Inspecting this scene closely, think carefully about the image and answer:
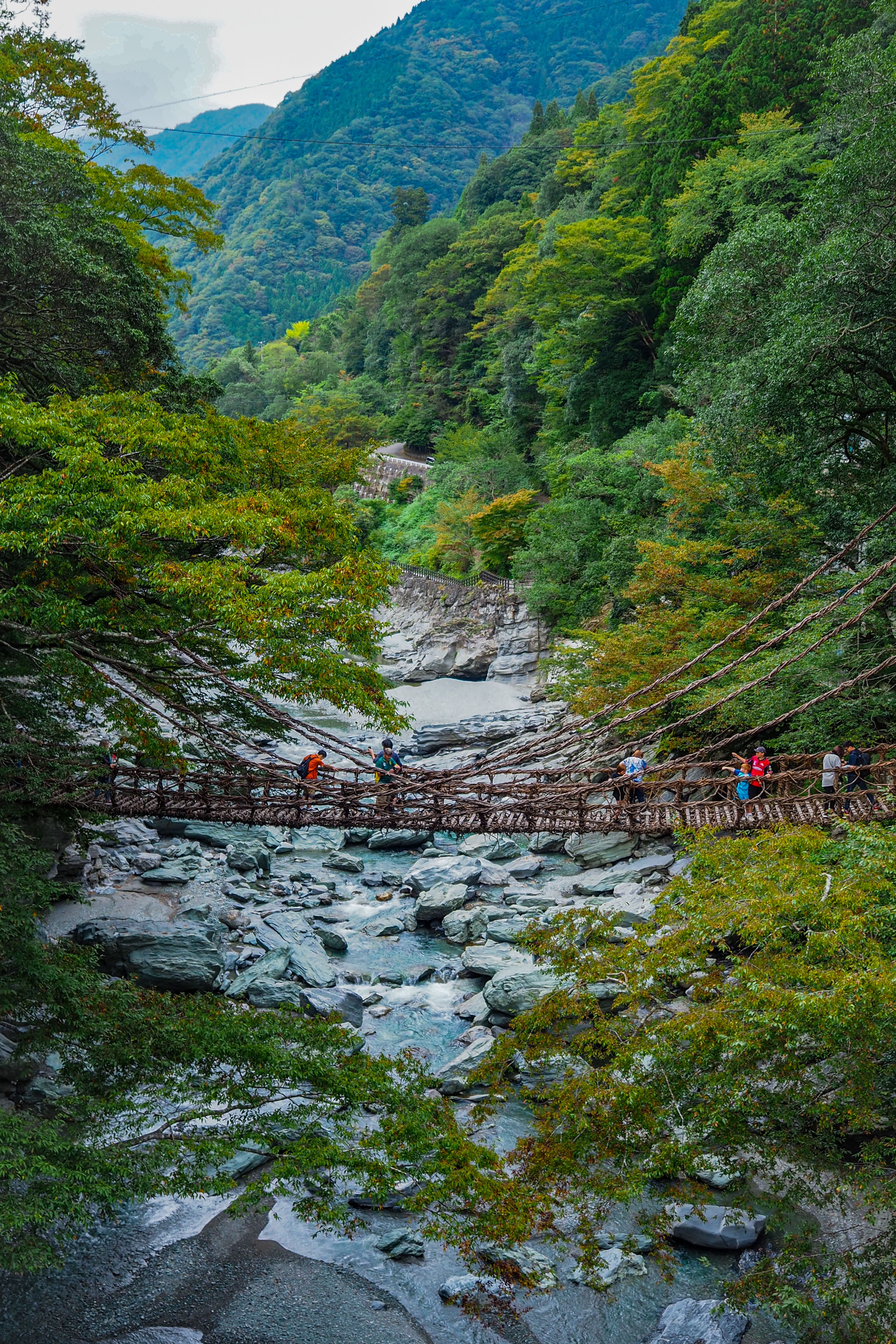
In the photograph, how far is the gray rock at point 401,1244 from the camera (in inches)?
191

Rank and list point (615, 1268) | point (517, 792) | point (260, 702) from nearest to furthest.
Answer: point (615, 1268), point (260, 702), point (517, 792)

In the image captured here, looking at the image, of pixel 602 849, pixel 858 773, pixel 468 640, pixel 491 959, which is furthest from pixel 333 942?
pixel 468 640

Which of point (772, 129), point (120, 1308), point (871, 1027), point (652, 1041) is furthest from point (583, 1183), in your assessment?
point (772, 129)

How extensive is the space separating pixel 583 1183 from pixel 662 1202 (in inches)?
49.8

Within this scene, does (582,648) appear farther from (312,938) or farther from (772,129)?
(772,129)

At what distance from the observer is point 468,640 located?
62.0ft

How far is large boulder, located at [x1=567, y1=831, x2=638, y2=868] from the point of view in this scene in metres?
9.65

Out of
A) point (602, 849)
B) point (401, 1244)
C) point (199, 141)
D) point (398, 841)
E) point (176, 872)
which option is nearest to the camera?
point (401, 1244)

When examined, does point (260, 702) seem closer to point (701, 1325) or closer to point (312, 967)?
point (312, 967)

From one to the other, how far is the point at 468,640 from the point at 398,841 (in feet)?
26.6

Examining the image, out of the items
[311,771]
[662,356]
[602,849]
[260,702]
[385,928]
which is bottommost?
[385,928]

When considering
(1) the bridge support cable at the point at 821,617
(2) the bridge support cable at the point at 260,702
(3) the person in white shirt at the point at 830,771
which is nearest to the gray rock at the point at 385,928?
(2) the bridge support cable at the point at 260,702

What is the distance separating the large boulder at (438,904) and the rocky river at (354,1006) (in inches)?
1.0

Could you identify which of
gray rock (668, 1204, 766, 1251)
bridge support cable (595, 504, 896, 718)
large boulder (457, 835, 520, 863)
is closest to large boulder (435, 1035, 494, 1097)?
gray rock (668, 1204, 766, 1251)
